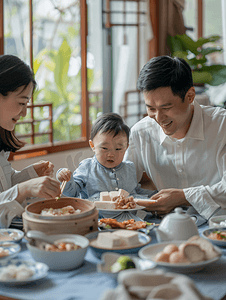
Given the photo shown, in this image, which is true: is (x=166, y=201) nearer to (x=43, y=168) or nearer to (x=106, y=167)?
(x=106, y=167)

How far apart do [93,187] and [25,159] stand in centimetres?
209

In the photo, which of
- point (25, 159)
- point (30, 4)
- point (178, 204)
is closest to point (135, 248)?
point (178, 204)

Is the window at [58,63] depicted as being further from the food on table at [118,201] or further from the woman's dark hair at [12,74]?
the food on table at [118,201]

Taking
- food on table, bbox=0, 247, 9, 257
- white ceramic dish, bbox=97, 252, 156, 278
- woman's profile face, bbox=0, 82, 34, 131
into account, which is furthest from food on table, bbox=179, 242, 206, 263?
woman's profile face, bbox=0, 82, 34, 131

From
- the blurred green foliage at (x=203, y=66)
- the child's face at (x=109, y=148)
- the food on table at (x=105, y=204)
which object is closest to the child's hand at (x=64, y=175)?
the food on table at (x=105, y=204)

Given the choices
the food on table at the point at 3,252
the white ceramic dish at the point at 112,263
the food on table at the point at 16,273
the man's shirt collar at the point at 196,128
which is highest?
the man's shirt collar at the point at 196,128

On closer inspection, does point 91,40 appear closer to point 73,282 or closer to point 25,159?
point 25,159

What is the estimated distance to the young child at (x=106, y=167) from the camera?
77.1 inches

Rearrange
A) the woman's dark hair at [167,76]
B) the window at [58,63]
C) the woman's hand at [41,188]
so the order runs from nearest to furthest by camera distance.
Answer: the woman's hand at [41,188] → the woman's dark hair at [167,76] → the window at [58,63]

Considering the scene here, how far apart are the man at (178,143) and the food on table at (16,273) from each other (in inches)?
30.4

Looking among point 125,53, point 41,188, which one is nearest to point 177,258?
point 41,188

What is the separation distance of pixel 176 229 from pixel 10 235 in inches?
23.9

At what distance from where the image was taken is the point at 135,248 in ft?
4.04

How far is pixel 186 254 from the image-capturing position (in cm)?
112
